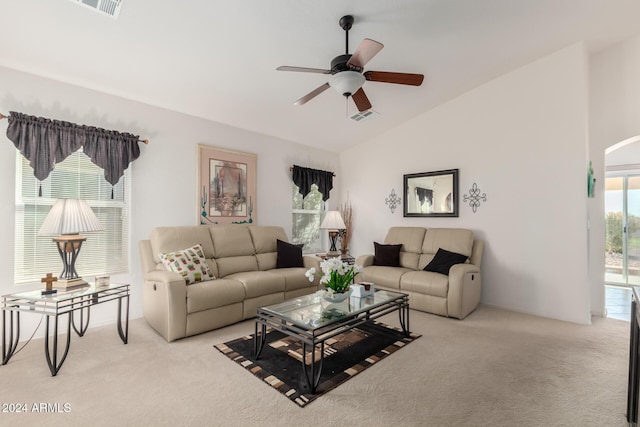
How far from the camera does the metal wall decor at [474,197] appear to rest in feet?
14.4

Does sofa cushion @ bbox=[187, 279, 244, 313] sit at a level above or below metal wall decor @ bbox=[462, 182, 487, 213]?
below

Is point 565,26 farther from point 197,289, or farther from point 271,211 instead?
point 197,289

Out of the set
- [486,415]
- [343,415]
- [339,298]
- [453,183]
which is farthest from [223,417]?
[453,183]

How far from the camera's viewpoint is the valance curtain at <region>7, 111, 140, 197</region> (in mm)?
2822

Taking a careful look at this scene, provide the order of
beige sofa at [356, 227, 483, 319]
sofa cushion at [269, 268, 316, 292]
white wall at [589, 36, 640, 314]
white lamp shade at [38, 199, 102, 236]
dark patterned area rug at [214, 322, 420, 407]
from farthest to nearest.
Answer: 1. sofa cushion at [269, 268, 316, 292]
2. white wall at [589, 36, 640, 314]
3. beige sofa at [356, 227, 483, 319]
4. white lamp shade at [38, 199, 102, 236]
5. dark patterned area rug at [214, 322, 420, 407]

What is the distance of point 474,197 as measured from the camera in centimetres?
446

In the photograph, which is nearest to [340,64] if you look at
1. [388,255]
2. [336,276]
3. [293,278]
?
[336,276]

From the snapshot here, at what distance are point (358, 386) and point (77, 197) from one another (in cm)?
338

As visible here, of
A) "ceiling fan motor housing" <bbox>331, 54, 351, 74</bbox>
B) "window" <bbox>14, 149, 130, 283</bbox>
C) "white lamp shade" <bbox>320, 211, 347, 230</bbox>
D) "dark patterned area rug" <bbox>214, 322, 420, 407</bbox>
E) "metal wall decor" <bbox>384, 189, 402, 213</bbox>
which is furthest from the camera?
"metal wall decor" <bbox>384, 189, 402, 213</bbox>

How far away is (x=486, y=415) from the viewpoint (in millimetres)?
1877

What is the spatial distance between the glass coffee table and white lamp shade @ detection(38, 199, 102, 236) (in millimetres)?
1682

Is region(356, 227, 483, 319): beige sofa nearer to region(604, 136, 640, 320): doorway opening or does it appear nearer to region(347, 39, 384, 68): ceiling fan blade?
region(347, 39, 384, 68): ceiling fan blade

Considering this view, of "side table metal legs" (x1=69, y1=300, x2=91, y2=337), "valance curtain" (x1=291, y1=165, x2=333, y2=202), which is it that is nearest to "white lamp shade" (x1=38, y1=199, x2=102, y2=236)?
"side table metal legs" (x1=69, y1=300, x2=91, y2=337)

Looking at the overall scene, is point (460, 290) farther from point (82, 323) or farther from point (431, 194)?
point (82, 323)
